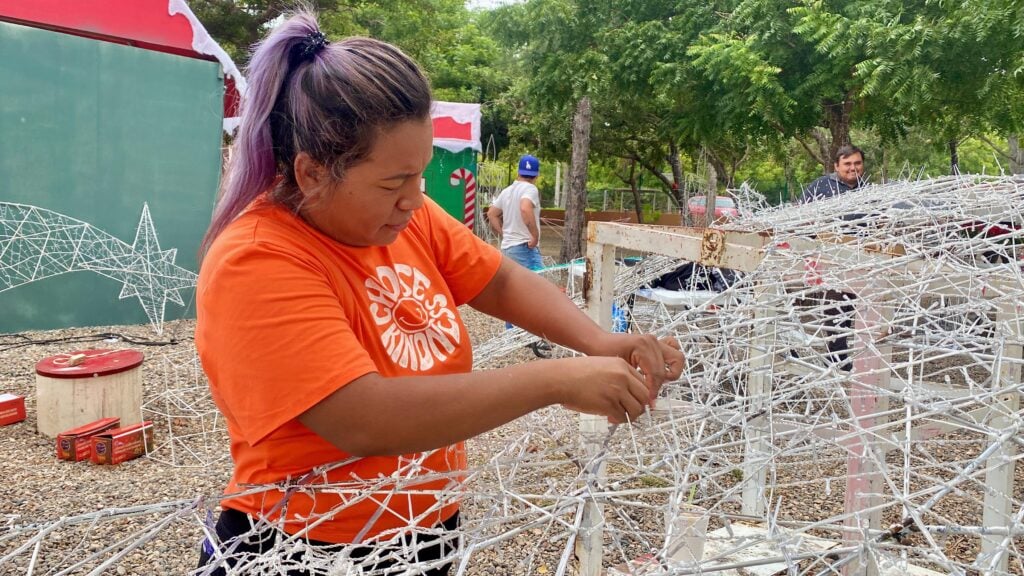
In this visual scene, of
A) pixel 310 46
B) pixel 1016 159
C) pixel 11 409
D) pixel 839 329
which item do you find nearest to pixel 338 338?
pixel 310 46

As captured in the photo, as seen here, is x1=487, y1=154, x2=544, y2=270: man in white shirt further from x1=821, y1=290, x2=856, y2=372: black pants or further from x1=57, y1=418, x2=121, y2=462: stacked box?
x1=57, y1=418, x2=121, y2=462: stacked box

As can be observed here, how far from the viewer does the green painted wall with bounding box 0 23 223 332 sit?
6004 millimetres

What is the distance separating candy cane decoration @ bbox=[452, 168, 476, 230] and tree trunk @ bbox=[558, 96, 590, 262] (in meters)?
1.99

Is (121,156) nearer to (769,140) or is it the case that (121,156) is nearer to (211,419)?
(211,419)

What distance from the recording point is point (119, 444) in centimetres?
349

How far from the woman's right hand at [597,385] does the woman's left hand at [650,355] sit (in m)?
0.27

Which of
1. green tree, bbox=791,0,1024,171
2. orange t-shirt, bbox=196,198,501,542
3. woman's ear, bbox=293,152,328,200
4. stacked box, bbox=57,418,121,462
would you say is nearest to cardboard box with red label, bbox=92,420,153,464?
stacked box, bbox=57,418,121,462

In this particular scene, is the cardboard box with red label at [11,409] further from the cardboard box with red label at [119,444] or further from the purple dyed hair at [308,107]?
the purple dyed hair at [308,107]

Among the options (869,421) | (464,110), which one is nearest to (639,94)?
(464,110)

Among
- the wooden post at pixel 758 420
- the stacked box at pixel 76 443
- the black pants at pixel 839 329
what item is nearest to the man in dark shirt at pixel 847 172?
the black pants at pixel 839 329

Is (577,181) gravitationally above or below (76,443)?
above

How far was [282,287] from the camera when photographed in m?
0.92

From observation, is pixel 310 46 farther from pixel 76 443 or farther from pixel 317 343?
pixel 76 443

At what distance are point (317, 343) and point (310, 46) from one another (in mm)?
451
